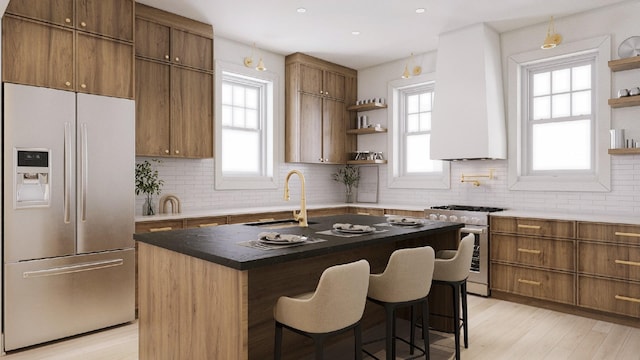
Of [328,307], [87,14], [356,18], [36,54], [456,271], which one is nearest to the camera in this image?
[328,307]

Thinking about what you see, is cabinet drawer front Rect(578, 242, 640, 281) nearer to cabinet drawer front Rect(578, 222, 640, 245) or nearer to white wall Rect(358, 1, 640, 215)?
cabinet drawer front Rect(578, 222, 640, 245)

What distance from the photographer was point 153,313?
277 centimetres

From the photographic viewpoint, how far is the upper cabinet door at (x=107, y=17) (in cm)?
389

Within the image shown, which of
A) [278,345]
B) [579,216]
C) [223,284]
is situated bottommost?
[278,345]

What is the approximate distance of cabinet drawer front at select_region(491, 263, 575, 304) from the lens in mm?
4426

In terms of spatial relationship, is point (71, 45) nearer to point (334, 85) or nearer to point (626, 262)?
point (334, 85)

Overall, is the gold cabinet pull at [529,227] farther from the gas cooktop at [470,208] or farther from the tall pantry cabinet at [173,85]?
the tall pantry cabinet at [173,85]

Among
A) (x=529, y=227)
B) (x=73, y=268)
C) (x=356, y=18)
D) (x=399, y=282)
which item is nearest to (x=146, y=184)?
(x=73, y=268)

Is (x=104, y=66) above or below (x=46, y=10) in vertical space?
below

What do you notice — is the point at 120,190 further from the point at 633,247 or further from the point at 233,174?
the point at 633,247

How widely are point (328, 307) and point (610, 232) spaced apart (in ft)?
11.1

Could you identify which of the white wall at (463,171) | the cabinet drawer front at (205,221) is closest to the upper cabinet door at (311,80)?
the white wall at (463,171)

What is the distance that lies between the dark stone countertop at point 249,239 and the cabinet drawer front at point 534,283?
1598mm

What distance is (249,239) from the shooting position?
2715 mm
